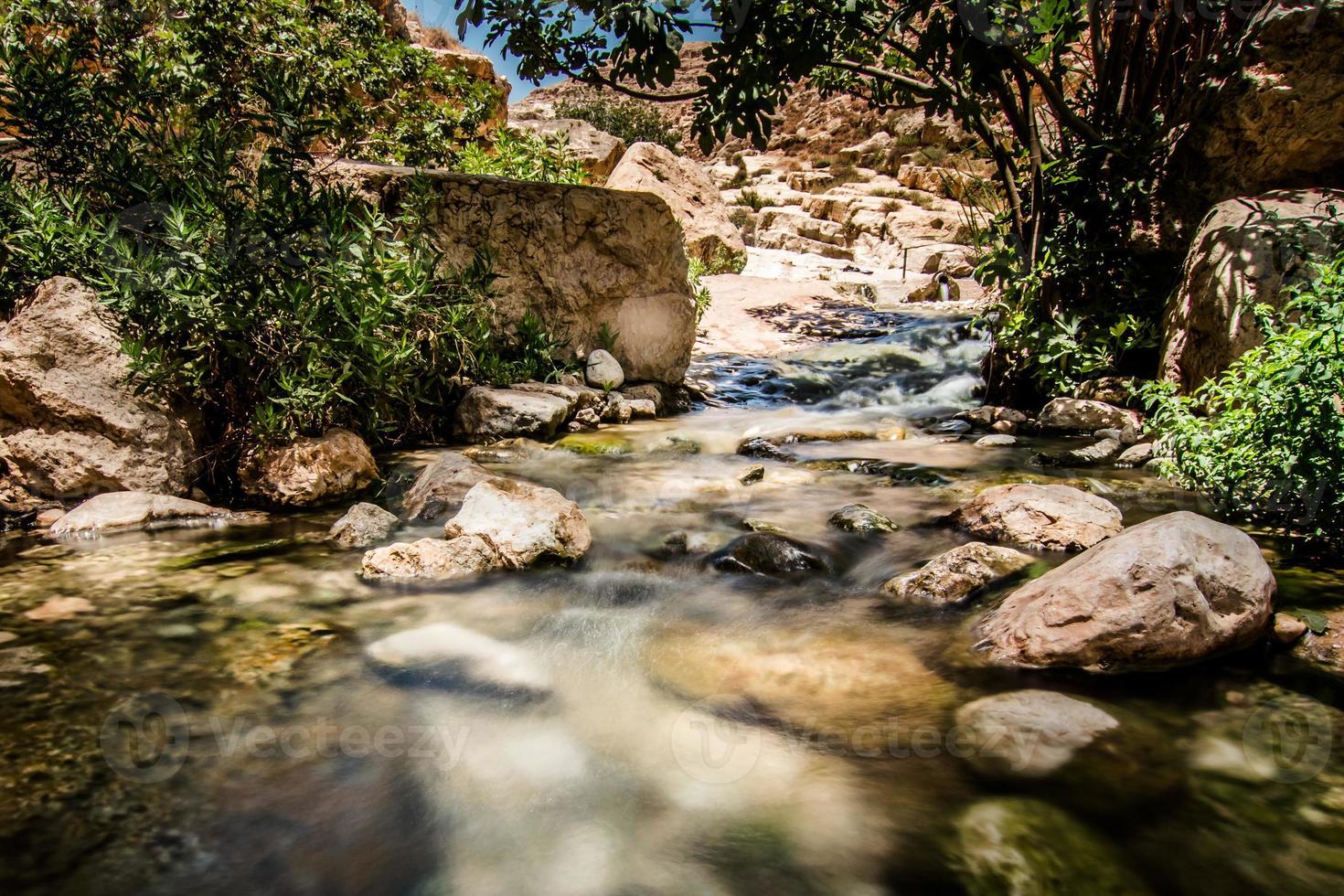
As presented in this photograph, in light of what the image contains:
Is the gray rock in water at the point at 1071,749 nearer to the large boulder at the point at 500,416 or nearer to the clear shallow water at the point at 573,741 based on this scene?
the clear shallow water at the point at 573,741

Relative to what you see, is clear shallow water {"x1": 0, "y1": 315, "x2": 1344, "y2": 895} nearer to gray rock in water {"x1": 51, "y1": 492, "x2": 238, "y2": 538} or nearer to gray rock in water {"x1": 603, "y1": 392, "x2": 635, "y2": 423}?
gray rock in water {"x1": 51, "y1": 492, "x2": 238, "y2": 538}

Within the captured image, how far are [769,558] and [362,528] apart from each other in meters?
2.19

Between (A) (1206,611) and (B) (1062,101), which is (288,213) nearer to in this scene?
(A) (1206,611)

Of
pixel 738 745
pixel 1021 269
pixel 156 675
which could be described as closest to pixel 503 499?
pixel 156 675

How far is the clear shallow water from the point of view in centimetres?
162

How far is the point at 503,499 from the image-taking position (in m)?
3.64

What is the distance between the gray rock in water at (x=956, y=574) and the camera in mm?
2979

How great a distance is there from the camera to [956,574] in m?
3.02

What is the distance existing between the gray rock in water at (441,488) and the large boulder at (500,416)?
135cm

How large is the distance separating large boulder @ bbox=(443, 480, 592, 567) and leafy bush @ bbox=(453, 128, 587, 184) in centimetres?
576

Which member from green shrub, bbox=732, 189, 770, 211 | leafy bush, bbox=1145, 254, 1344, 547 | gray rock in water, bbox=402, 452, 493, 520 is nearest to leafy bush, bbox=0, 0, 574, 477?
gray rock in water, bbox=402, 452, 493, 520

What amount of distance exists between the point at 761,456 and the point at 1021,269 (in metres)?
3.29

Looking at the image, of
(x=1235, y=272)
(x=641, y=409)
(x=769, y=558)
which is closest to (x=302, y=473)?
(x=769, y=558)

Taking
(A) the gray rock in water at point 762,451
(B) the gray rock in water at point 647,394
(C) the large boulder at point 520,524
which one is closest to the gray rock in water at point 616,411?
(B) the gray rock in water at point 647,394
